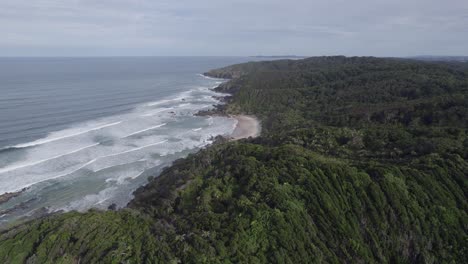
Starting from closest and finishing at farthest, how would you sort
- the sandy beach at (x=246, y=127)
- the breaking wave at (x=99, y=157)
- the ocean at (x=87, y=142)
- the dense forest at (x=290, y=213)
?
the dense forest at (x=290, y=213), the breaking wave at (x=99, y=157), the ocean at (x=87, y=142), the sandy beach at (x=246, y=127)

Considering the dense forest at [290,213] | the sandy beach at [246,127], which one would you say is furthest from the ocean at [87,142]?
the dense forest at [290,213]

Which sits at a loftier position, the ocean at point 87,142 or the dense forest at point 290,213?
the dense forest at point 290,213

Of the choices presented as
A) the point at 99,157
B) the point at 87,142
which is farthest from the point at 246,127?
the point at 99,157

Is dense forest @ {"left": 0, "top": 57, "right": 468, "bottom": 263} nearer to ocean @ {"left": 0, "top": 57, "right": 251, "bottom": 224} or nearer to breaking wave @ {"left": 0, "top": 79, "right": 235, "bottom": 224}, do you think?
breaking wave @ {"left": 0, "top": 79, "right": 235, "bottom": 224}

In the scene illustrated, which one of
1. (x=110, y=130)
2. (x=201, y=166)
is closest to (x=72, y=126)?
(x=110, y=130)

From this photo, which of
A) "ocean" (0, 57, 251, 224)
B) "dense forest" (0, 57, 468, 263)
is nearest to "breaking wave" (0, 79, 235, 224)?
"ocean" (0, 57, 251, 224)

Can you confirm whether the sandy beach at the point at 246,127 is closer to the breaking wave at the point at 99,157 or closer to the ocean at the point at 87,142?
the breaking wave at the point at 99,157
